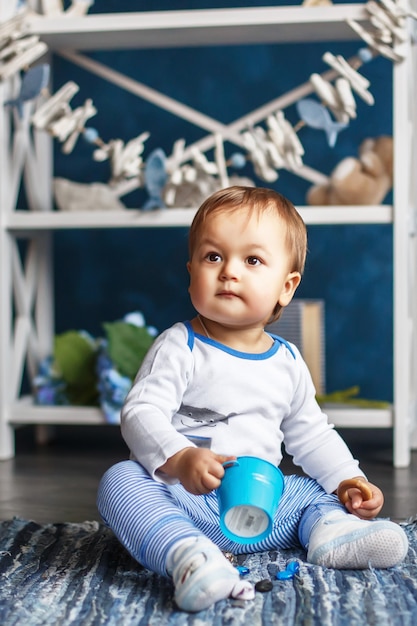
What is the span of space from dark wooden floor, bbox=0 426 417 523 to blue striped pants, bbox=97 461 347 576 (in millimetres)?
255

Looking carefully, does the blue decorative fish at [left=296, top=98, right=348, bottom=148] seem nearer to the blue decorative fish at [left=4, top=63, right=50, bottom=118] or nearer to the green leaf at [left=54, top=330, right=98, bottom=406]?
the blue decorative fish at [left=4, top=63, right=50, bottom=118]

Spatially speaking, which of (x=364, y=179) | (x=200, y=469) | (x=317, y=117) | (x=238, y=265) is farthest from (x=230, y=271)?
(x=364, y=179)

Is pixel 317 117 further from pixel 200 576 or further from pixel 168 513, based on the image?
pixel 200 576

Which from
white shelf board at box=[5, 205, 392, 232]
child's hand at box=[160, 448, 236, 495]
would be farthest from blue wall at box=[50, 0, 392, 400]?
child's hand at box=[160, 448, 236, 495]

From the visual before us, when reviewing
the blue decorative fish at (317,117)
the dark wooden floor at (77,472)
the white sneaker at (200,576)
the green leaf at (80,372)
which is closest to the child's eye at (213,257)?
the white sneaker at (200,576)

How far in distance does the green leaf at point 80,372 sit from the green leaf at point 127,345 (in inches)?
4.6

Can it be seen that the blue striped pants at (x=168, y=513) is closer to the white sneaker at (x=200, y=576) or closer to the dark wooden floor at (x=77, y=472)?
the white sneaker at (x=200, y=576)

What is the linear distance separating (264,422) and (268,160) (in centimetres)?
76

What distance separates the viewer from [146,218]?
1.92 metres

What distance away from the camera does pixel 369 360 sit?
7.73 feet

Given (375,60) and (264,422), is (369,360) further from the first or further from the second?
(264,422)

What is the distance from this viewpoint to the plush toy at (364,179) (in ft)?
6.35

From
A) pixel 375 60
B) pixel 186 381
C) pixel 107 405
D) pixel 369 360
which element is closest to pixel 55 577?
pixel 186 381

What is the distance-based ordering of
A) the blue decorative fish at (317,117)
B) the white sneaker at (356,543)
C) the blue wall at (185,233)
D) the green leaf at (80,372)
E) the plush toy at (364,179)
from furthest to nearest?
the blue wall at (185,233) < the green leaf at (80,372) < the plush toy at (364,179) < the blue decorative fish at (317,117) < the white sneaker at (356,543)
